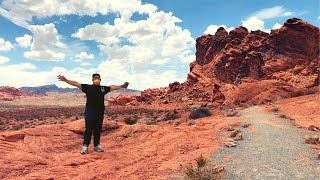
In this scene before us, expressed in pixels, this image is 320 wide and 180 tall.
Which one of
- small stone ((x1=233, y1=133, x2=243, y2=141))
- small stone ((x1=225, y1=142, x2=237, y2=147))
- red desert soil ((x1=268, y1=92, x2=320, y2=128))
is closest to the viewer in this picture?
small stone ((x1=225, y1=142, x2=237, y2=147))

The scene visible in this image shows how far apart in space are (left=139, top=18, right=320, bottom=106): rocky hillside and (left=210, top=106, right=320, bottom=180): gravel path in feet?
92.8

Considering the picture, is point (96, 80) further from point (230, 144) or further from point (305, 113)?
point (305, 113)

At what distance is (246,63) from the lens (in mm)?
58094

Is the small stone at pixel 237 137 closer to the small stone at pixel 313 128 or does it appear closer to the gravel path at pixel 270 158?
the gravel path at pixel 270 158

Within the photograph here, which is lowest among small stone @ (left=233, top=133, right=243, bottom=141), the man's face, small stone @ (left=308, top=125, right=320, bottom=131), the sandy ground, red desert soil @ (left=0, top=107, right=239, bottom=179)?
red desert soil @ (left=0, top=107, right=239, bottom=179)

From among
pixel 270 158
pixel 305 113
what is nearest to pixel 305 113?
pixel 305 113

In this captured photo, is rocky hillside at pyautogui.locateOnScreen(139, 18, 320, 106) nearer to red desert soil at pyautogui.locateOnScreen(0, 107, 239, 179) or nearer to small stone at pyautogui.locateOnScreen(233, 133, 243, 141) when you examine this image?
red desert soil at pyautogui.locateOnScreen(0, 107, 239, 179)

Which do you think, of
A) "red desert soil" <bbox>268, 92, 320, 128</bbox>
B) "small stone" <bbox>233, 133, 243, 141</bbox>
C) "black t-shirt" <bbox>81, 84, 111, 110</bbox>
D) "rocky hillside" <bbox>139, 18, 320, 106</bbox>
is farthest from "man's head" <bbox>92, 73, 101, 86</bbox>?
"rocky hillside" <bbox>139, 18, 320, 106</bbox>

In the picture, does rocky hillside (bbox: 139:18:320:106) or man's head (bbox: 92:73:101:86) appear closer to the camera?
man's head (bbox: 92:73:101:86)

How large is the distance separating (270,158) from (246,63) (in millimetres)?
52371

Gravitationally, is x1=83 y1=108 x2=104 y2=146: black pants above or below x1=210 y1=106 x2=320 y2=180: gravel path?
above

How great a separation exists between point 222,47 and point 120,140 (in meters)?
57.0

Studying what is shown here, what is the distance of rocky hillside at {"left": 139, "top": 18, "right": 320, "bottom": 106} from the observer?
163ft

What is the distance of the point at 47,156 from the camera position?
336 inches
